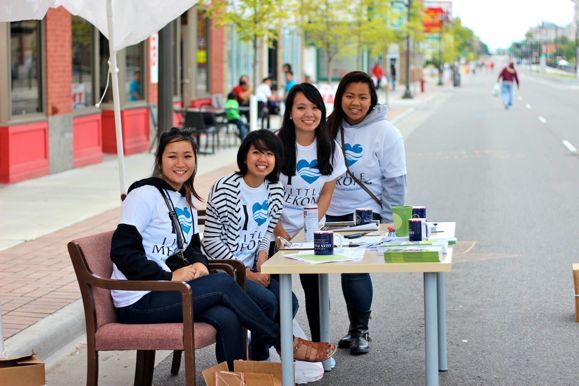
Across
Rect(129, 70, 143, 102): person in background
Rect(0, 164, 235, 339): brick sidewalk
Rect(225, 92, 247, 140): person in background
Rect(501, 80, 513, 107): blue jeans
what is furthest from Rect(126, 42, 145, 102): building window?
Rect(501, 80, 513, 107): blue jeans

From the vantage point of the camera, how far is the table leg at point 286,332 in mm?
5621

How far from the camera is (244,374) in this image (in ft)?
17.7

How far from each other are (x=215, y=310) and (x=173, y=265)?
0.44 meters

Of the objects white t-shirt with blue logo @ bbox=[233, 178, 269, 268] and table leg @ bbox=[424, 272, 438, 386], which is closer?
table leg @ bbox=[424, 272, 438, 386]

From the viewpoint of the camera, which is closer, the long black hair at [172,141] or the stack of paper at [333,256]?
the stack of paper at [333,256]

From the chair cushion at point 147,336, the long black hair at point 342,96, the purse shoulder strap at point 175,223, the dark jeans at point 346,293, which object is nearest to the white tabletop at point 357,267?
the chair cushion at point 147,336

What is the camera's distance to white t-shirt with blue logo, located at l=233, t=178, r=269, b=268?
6340mm

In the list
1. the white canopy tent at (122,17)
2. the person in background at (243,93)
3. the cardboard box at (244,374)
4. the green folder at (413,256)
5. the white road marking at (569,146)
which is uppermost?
the white canopy tent at (122,17)

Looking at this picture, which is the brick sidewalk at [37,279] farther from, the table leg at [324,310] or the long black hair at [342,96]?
the long black hair at [342,96]

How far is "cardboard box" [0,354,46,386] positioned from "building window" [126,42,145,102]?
17.1 metres

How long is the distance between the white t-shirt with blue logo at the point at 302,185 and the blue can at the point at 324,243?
991 millimetres

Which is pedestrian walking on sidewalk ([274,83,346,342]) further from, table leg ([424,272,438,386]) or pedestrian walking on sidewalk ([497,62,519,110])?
pedestrian walking on sidewalk ([497,62,519,110])

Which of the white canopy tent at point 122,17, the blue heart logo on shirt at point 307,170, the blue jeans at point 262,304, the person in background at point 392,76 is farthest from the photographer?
the person in background at point 392,76

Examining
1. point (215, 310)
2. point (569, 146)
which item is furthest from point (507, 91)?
point (215, 310)
